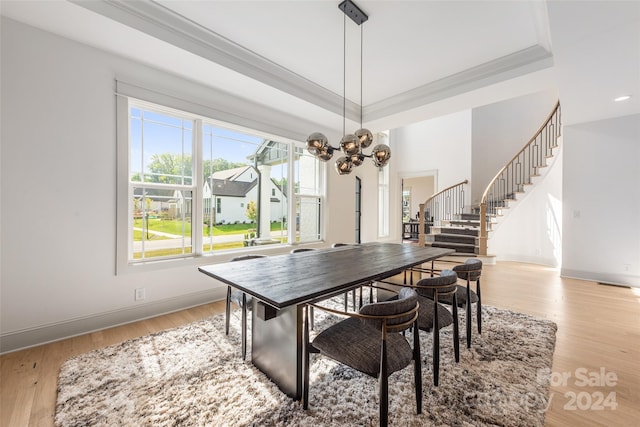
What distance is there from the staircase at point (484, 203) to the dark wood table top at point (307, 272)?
160 inches

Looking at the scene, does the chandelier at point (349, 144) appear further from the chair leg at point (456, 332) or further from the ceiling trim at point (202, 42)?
the chair leg at point (456, 332)

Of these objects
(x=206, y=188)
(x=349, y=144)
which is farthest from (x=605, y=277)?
(x=206, y=188)

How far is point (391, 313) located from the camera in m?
1.32

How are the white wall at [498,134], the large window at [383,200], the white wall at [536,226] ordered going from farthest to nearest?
1. the large window at [383,200]
2. the white wall at [498,134]
3. the white wall at [536,226]

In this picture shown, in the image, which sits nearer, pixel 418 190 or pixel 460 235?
pixel 460 235

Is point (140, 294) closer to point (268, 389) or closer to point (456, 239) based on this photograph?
point (268, 389)

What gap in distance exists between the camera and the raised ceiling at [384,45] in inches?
87.2

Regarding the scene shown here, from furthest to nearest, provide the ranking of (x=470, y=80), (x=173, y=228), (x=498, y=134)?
(x=498, y=134), (x=470, y=80), (x=173, y=228)

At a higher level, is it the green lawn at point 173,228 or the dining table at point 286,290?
the green lawn at point 173,228

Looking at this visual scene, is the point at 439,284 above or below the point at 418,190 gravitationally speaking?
below

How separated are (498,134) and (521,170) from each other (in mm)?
1225

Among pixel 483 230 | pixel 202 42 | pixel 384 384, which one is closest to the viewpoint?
pixel 384 384

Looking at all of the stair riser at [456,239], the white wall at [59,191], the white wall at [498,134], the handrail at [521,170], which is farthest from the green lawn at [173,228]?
the white wall at [498,134]

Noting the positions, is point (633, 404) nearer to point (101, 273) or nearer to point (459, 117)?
point (101, 273)
